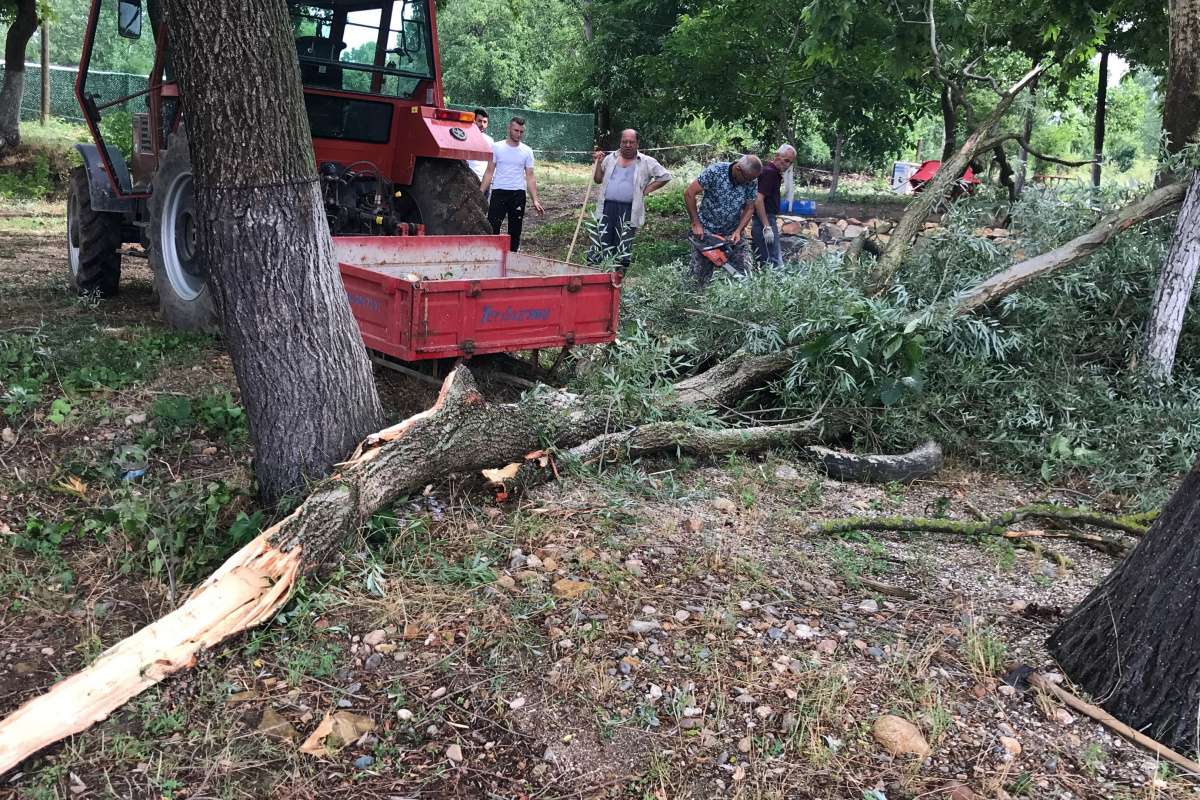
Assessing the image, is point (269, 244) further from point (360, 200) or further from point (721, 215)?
point (721, 215)

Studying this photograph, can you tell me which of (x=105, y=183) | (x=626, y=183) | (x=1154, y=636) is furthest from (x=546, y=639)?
(x=626, y=183)

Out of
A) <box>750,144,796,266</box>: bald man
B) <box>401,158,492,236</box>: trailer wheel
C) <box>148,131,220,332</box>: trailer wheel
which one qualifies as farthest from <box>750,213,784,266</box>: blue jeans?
<box>148,131,220,332</box>: trailer wheel

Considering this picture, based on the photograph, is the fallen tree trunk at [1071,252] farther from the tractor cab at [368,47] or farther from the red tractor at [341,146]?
the tractor cab at [368,47]

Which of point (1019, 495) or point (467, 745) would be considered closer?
point (467, 745)

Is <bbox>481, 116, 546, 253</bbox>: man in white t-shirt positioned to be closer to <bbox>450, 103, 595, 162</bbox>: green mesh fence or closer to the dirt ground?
the dirt ground

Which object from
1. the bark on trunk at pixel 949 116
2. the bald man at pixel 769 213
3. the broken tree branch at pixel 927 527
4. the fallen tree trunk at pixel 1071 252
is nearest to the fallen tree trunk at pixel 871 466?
the broken tree branch at pixel 927 527

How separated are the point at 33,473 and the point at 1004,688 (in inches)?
156

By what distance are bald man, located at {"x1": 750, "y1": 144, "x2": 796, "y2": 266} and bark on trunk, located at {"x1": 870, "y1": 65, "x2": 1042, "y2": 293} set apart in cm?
149

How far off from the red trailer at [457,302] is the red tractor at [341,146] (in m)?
0.52

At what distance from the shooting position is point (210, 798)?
266cm

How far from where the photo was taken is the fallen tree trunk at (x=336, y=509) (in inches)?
113

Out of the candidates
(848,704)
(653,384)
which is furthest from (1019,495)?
(848,704)

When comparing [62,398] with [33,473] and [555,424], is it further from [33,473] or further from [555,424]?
[555,424]

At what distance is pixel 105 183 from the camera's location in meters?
7.45
